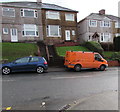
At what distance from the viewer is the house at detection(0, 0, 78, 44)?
2120 cm

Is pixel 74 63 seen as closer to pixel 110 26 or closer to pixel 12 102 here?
pixel 12 102

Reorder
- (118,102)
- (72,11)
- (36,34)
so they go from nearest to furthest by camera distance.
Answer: (118,102) < (36,34) < (72,11)

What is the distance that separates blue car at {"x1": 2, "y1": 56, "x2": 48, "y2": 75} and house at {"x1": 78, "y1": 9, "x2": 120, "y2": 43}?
19.4 metres

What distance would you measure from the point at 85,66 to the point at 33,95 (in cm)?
804

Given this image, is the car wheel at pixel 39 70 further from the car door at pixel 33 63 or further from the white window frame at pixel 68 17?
the white window frame at pixel 68 17

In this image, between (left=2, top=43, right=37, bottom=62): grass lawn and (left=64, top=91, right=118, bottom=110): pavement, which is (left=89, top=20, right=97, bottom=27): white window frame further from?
(left=64, top=91, right=118, bottom=110): pavement

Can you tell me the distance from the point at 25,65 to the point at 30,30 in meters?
13.6

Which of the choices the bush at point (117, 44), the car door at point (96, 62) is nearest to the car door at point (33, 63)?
the car door at point (96, 62)

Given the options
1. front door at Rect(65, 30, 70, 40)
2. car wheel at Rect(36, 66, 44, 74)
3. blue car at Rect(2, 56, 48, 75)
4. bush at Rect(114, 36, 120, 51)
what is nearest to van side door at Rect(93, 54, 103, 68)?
blue car at Rect(2, 56, 48, 75)

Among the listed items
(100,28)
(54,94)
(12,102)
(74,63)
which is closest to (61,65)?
(74,63)

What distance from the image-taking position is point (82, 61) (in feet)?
39.6

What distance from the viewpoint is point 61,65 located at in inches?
576

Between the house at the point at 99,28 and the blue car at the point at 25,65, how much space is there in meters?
19.4

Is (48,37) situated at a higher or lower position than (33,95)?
higher
